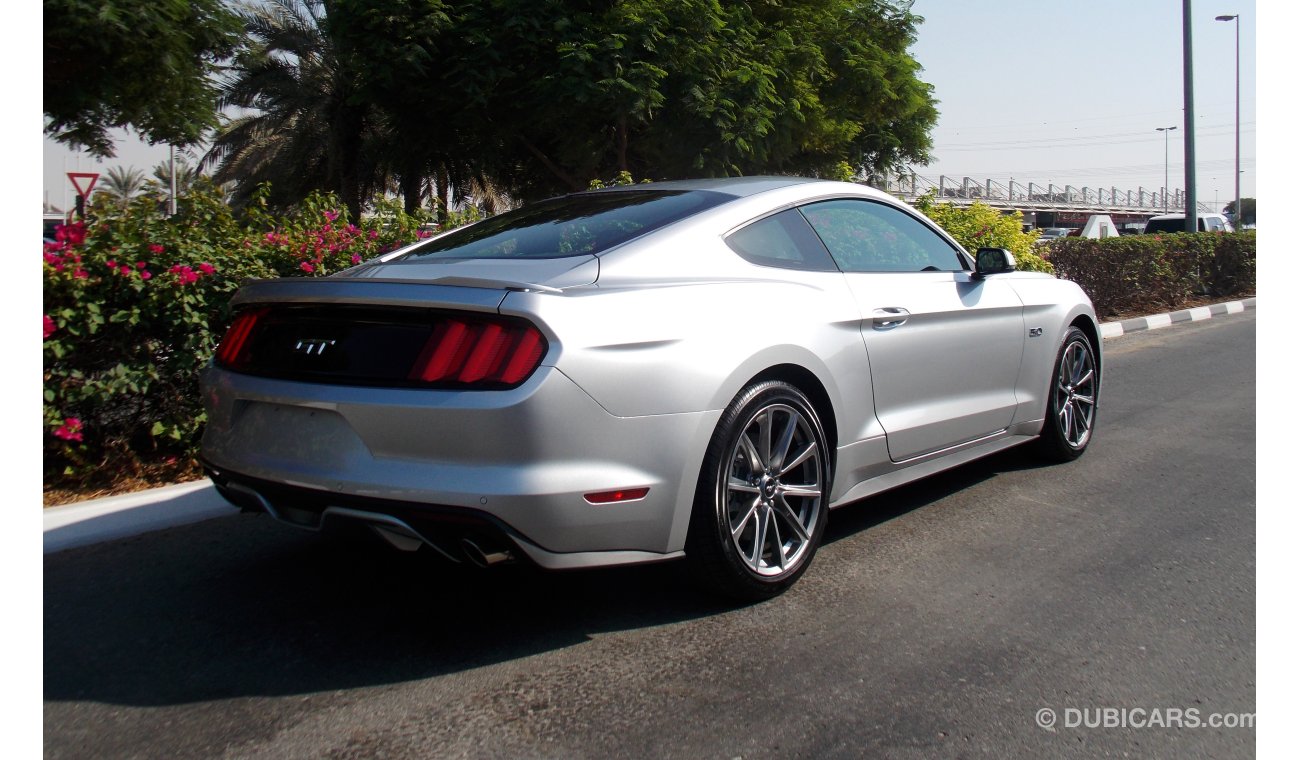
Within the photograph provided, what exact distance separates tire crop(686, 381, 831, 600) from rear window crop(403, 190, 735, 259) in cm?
74

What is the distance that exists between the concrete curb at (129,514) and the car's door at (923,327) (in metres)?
2.73

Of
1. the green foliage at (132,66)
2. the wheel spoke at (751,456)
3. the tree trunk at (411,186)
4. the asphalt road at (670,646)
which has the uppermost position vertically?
the tree trunk at (411,186)

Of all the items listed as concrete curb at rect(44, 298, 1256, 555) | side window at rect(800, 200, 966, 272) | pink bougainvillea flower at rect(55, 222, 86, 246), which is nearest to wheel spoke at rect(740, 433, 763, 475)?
side window at rect(800, 200, 966, 272)

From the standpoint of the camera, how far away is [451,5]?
1822 cm

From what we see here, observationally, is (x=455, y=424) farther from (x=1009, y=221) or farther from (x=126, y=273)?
(x=1009, y=221)

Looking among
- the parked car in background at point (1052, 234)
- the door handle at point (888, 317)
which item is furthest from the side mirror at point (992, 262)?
the parked car in background at point (1052, 234)

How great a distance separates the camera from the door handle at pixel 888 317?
4082 millimetres

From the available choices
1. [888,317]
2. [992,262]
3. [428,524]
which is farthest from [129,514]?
[992,262]

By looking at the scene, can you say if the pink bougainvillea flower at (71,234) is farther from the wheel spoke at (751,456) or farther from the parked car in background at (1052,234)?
the parked car in background at (1052,234)

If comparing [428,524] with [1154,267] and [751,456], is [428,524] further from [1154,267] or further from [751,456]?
[1154,267]

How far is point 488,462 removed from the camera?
2939 mm

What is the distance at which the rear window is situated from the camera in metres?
3.72

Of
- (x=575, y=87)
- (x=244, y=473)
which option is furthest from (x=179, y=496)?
(x=575, y=87)

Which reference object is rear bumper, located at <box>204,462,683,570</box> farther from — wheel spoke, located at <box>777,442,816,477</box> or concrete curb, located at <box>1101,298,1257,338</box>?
concrete curb, located at <box>1101,298,1257,338</box>
